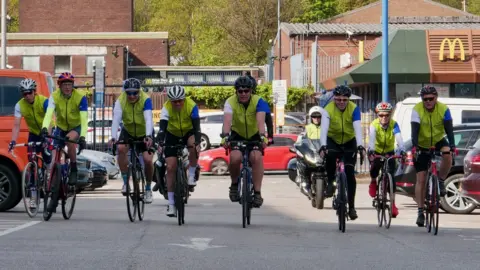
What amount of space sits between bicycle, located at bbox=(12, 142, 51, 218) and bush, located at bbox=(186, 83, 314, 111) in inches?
2036

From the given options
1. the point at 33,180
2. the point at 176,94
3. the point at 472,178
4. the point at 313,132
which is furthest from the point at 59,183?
the point at 313,132

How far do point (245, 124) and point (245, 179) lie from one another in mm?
779

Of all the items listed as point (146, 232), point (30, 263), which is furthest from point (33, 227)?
point (30, 263)

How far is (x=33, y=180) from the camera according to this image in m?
17.0

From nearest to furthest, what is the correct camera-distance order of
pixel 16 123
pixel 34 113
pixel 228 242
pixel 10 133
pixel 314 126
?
pixel 228 242, pixel 16 123, pixel 34 113, pixel 10 133, pixel 314 126

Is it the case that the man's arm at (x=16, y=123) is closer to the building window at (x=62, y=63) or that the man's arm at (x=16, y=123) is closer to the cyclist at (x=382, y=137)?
the cyclist at (x=382, y=137)

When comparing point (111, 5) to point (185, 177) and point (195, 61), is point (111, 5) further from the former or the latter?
point (185, 177)

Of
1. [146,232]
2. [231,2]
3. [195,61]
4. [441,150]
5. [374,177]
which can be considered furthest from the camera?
[195,61]

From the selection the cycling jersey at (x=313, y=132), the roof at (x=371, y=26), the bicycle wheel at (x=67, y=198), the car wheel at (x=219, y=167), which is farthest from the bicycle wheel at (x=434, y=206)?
the roof at (x=371, y=26)

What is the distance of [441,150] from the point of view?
16.0 metres

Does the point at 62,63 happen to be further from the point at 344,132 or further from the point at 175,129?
the point at 344,132

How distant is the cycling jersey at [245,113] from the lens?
15.9m

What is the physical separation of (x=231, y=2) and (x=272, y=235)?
70.6m

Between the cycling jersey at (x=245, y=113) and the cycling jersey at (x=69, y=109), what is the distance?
207 cm
